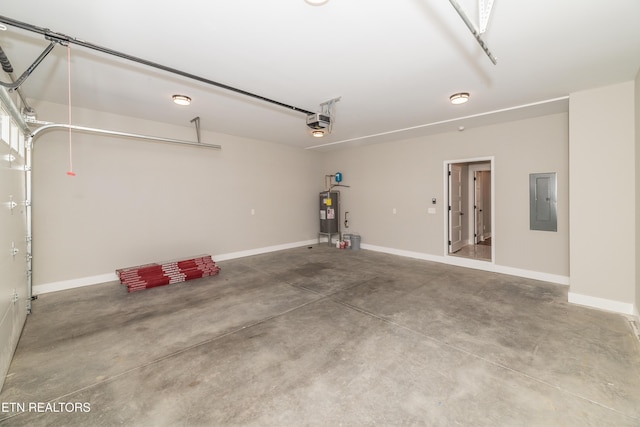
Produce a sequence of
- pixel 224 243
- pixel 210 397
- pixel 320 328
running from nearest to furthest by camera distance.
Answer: pixel 210 397 → pixel 320 328 → pixel 224 243

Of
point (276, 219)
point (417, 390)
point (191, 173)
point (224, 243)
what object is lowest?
point (417, 390)

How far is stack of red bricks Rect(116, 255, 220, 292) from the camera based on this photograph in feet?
14.0

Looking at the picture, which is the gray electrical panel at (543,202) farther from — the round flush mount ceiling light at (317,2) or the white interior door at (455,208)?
the round flush mount ceiling light at (317,2)

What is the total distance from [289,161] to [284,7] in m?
5.37

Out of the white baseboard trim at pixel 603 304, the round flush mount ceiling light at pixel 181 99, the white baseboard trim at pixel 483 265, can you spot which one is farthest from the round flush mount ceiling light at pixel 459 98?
the round flush mount ceiling light at pixel 181 99

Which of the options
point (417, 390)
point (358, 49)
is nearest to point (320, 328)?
point (417, 390)

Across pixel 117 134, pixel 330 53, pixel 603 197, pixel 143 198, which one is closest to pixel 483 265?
pixel 603 197

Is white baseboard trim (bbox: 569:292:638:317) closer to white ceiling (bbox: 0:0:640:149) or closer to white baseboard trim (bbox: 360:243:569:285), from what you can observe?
white baseboard trim (bbox: 360:243:569:285)

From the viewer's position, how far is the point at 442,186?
226 inches

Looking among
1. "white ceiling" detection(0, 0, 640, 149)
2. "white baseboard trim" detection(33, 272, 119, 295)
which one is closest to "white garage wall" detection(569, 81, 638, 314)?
"white ceiling" detection(0, 0, 640, 149)

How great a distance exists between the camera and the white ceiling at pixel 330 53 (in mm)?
2033

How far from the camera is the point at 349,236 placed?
7.38m

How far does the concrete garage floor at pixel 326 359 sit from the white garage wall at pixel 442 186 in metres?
0.95

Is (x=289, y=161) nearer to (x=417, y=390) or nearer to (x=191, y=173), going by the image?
(x=191, y=173)
